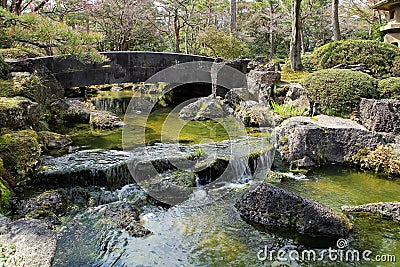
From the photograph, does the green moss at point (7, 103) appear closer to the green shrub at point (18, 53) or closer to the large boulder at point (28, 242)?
the green shrub at point (18, 53)

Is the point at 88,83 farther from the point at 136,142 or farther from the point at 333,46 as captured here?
the point at 333,46

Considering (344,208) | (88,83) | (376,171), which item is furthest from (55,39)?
(88,83)

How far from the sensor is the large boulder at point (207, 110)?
46.8ft

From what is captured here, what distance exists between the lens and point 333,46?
51.5 ft

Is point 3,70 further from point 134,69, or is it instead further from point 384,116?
point 384,116

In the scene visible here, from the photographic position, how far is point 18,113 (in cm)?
894

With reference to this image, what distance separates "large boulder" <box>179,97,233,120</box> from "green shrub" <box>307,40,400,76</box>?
4.90 metres

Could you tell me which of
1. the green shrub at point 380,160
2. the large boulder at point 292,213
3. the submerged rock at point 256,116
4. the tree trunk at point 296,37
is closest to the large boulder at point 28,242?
the large boulder at point 292,213

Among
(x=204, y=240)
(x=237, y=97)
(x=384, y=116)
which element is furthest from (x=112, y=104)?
(x=204, y=240)

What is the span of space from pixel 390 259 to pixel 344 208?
5.28ft

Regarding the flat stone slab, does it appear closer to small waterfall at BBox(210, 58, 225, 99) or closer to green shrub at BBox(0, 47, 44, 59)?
small waterfall at BBox(210, 58, 225, 99)

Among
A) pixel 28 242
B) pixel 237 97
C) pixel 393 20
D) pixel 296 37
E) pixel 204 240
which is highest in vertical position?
pixel 393 20

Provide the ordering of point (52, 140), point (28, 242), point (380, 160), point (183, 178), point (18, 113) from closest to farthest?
1. point (28, 242)
2. point (183, 178)
3. point (18, 113)
4. point (380, 160)
5. point (52, 140)

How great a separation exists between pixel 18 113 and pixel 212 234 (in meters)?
5.86
